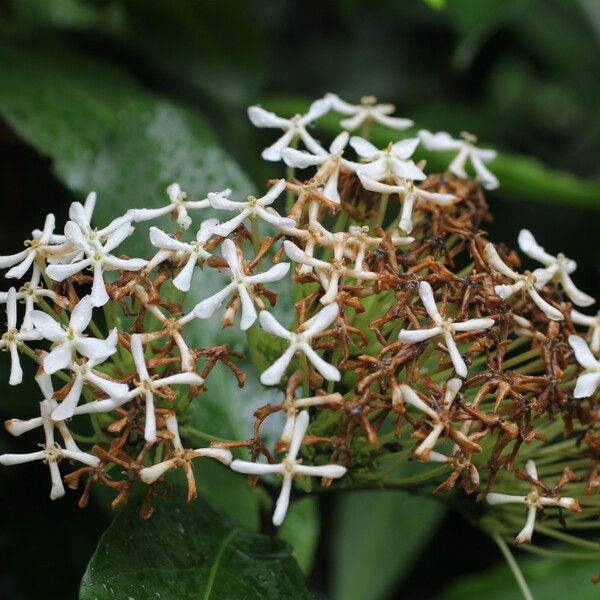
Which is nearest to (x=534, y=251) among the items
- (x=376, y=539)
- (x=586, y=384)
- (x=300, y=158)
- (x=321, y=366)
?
(x=586, y=384)

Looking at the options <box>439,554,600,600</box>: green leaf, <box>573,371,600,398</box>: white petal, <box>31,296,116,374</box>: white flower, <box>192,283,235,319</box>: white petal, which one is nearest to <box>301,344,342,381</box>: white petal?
<box>192,283,235,319</box>: white petal

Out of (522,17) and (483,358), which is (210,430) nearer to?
(483,358)

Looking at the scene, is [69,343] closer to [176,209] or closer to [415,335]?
[176,209]

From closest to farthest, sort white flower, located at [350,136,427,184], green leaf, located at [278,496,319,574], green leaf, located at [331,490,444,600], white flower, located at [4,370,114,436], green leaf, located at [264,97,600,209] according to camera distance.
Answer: white flower, located at [4,370,114,436], white flower, located at [350,136,427,184], green leaf, located at [278,496,319,574], green leaf, located at [264,97,600,209], green leaf, located at [331,490,444,600]

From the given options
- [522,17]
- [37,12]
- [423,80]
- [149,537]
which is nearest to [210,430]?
[149,537]

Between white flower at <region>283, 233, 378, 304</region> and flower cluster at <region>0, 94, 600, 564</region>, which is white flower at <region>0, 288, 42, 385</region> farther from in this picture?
white flower at <region>283, 233, 378, 304</region>

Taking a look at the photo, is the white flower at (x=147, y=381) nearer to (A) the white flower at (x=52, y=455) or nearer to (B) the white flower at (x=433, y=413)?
(A) the white flower at (x=52, y=455)

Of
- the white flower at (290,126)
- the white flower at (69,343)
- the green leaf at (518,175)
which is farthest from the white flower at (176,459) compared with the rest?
the green leaf at (518,175)
